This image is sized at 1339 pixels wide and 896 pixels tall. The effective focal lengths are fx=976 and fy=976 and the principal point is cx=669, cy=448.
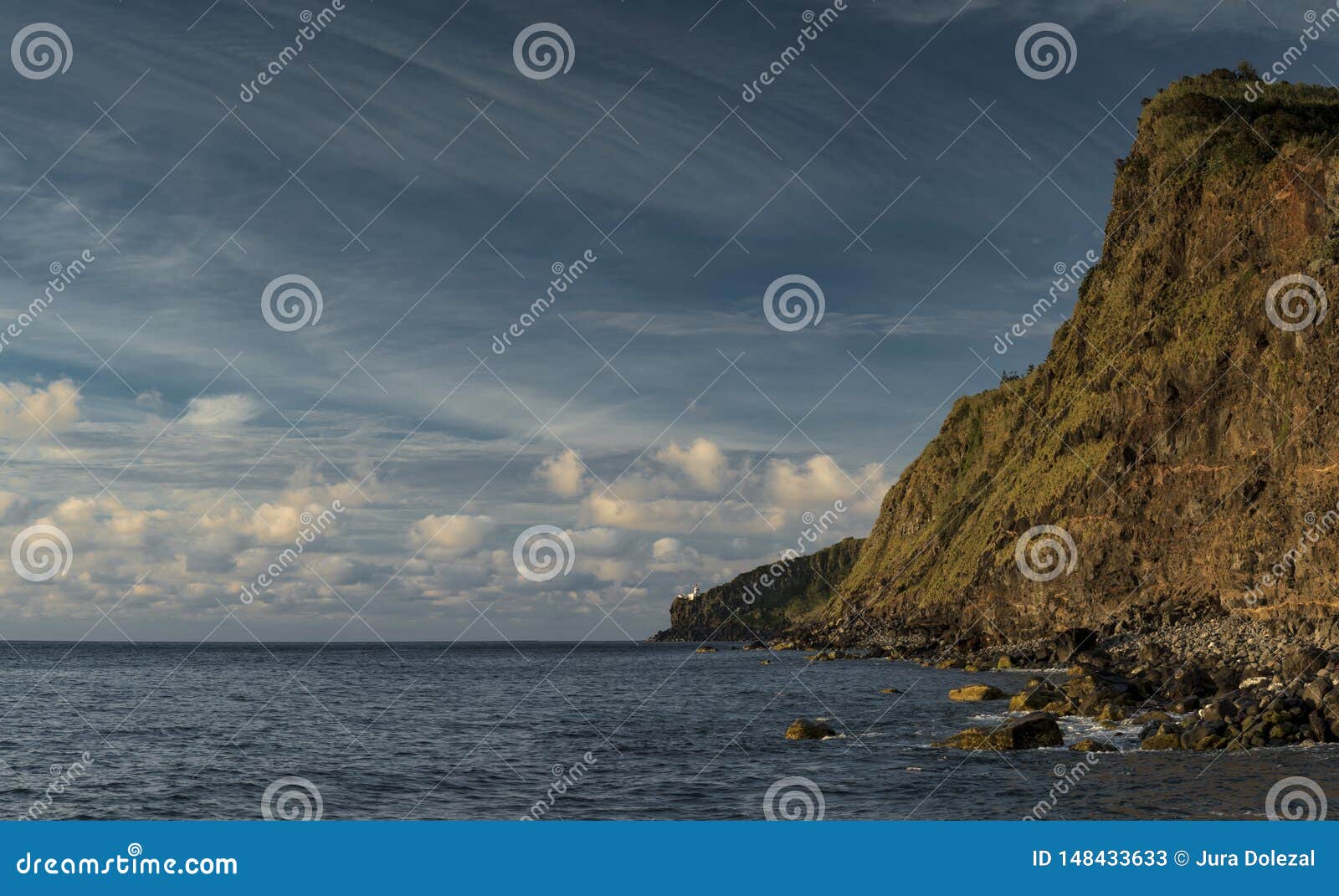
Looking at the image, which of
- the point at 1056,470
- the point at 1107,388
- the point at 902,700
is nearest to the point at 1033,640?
the point at 1056,470

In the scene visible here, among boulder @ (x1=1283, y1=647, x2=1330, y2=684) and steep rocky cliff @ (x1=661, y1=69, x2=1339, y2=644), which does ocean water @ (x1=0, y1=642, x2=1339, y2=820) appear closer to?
boulder @ (x1=1283, y1=647, x2=1330, y2=684)

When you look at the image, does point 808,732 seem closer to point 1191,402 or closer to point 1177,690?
point 1177,690

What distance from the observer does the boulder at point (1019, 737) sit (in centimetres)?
3192

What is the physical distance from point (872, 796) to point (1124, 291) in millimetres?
73912

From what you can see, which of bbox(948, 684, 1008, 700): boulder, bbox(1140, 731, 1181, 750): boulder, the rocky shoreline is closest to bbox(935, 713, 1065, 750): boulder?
the rocky shoreline

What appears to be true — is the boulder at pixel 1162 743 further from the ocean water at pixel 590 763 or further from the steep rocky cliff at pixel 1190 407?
the steep rocky cliff at pixel 1190 407

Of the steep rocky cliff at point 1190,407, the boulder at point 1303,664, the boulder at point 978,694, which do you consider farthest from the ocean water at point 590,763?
the steep rocky cliff at point 1190,407

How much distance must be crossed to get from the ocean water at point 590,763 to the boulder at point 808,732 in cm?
115

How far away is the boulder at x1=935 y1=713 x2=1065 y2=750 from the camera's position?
31.9m

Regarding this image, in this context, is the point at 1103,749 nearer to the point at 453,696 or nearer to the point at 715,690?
the point at 715,690

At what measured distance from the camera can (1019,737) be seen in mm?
32031

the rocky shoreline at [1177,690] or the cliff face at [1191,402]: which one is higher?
the cliff face at [1191,402]

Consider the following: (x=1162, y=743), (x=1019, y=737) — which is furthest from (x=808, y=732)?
(x=1162, y=743)

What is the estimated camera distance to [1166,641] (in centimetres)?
6269
